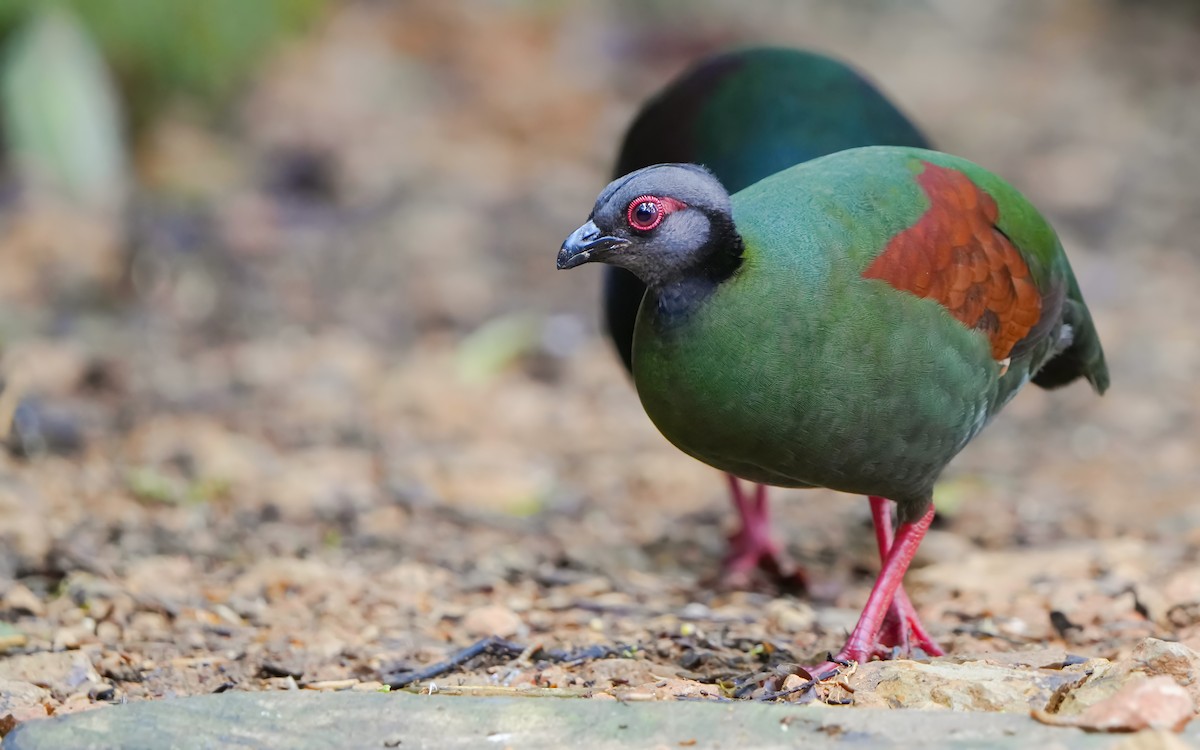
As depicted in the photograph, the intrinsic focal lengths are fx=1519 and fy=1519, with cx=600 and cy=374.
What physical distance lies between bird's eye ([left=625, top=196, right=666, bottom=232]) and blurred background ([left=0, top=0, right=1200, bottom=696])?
1266 mm

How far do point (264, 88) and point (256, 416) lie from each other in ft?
15.5

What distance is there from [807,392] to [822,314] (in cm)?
18

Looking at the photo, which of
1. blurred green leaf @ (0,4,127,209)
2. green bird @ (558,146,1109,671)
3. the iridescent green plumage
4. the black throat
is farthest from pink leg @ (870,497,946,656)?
blurred green leaf @ (0,4,127,209)

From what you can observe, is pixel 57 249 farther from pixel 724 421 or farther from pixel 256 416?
pixel 724 421

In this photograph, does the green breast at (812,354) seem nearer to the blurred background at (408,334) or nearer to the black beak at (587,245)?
the black beak at (587,245)

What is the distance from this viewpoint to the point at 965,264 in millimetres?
3855

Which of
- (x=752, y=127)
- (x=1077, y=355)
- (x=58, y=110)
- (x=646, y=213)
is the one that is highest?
(x=58, y=110)

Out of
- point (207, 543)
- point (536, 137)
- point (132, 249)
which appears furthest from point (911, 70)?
point (207, 543)

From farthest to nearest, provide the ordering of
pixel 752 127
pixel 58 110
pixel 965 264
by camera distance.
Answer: pixel 58 110, pixel 752 127, pixel 965 264

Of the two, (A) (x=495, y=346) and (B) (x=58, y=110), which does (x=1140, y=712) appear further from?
(B) (x=58, y=110)

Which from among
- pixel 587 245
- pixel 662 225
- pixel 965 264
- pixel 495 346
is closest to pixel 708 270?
pixel 662 225

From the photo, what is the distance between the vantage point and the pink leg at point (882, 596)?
12.8 feet

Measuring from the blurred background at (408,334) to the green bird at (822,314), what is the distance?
2.85 feet

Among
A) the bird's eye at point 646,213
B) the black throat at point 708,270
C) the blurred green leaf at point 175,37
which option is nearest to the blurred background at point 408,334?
the blurred green leaf at point 175,37
